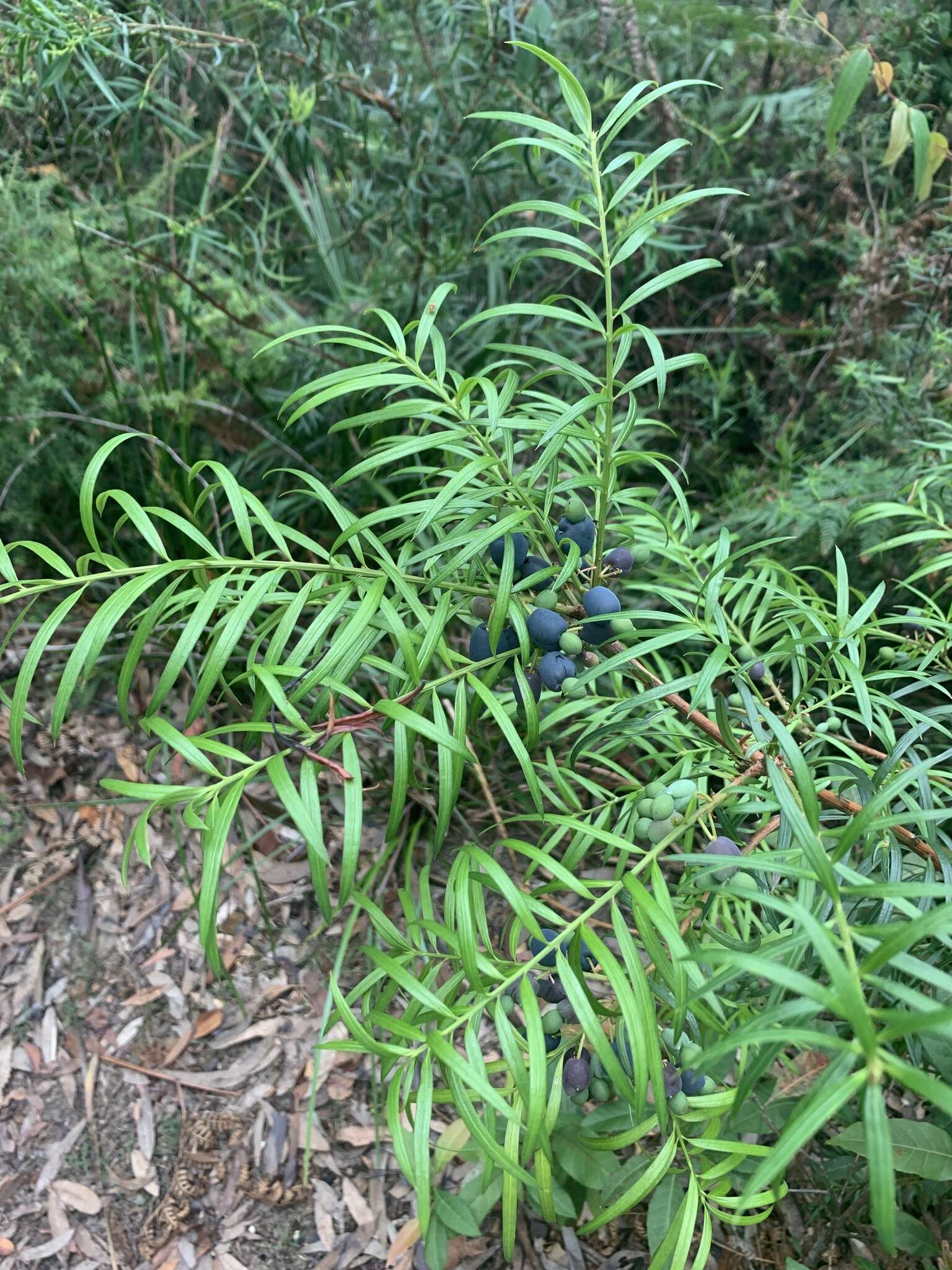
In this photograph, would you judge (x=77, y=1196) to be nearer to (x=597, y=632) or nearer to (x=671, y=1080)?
(x=671, y=1080)

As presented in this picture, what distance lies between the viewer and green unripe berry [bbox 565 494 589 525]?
909mm

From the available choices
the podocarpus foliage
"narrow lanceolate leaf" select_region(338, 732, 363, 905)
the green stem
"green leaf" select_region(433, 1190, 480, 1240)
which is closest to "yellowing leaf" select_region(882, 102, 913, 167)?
the podocarpus foliage

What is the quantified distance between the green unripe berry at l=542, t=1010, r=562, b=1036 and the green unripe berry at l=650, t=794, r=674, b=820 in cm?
25

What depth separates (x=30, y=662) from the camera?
0.75 m

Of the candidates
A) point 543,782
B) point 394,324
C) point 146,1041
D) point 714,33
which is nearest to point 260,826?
point 146,1041

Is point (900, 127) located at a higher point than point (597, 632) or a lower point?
higher

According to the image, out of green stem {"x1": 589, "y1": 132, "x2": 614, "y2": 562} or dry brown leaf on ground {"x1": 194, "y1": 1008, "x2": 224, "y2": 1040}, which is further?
dry brown leaf on ground {"x1": 194, "y1": 1008, "x2": 224, "y2": 1040}

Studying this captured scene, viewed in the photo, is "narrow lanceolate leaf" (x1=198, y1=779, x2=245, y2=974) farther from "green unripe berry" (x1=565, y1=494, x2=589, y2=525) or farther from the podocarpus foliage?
"green unripe berry" (x1=565, y1=494, x2=589, y2=525)

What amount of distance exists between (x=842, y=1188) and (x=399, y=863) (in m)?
1.11

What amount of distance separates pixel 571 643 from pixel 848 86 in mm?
1319

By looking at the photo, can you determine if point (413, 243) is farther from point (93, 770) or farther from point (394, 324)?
point (93, 770)

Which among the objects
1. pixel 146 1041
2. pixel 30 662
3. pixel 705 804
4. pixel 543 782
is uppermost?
pixel 30 662

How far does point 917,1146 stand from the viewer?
1052 millimetres

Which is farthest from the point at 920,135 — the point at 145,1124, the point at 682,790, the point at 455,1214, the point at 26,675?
the point at 145,1124
